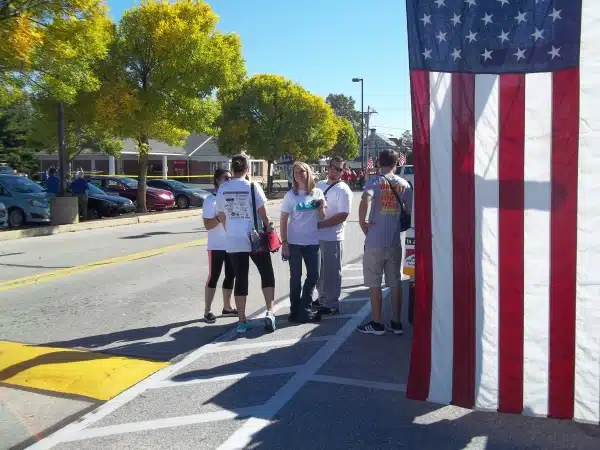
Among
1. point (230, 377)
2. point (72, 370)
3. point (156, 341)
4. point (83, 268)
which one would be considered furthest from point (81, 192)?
point (230, 377)

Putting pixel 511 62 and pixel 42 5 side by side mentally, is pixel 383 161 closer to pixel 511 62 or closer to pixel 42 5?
pixel 511 62

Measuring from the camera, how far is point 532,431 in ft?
13.0

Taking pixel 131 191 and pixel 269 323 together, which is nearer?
pixel 269 323

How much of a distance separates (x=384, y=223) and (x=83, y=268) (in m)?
6.61

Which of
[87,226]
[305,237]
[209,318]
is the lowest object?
[209,318]

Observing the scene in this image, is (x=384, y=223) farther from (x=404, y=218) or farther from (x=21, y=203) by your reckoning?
(x=21, y=203)

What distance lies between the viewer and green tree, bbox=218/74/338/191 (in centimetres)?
3716

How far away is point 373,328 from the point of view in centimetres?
620

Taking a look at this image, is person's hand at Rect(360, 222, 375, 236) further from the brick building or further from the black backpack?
the brick building

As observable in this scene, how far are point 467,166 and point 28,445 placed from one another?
3.30 meters

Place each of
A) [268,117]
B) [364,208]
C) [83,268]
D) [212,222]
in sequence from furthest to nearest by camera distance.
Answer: [268,117]
[83,268]
[212,222]
[364,208]

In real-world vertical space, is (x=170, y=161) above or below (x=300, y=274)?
above

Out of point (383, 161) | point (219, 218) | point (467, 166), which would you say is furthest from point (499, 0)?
point (219, 218)

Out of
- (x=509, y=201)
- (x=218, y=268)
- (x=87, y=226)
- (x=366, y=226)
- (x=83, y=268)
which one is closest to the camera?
(x=509, y=201)
